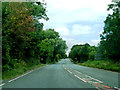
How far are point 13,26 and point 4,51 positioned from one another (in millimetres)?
2382

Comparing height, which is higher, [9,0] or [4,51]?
[9,0]

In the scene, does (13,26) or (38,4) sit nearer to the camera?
(13,26)

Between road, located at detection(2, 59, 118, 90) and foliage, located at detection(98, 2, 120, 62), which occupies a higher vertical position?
foliage, located at detection(98, 2, 120, 62)

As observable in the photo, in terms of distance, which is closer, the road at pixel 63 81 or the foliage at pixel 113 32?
the road at pixel 63 81

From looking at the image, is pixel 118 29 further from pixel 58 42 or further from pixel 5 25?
pixel 58 42

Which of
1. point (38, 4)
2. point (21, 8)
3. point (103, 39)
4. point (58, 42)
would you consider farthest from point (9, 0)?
point (58, 42)

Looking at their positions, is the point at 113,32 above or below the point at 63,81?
above

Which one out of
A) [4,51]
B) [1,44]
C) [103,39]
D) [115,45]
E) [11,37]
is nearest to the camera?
[1,44]

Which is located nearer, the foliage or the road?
the road

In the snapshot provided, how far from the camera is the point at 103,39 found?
34188mm

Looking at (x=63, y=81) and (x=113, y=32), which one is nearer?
(x=63, y=81)

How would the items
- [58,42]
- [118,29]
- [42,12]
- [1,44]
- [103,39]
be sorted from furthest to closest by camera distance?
[58,42] → [103,39] → [42,12] → [118,29] → [1,44]

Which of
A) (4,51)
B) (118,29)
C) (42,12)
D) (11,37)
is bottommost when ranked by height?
(4,51)

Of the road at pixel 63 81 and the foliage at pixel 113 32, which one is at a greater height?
the foliage at pixel 113 32
